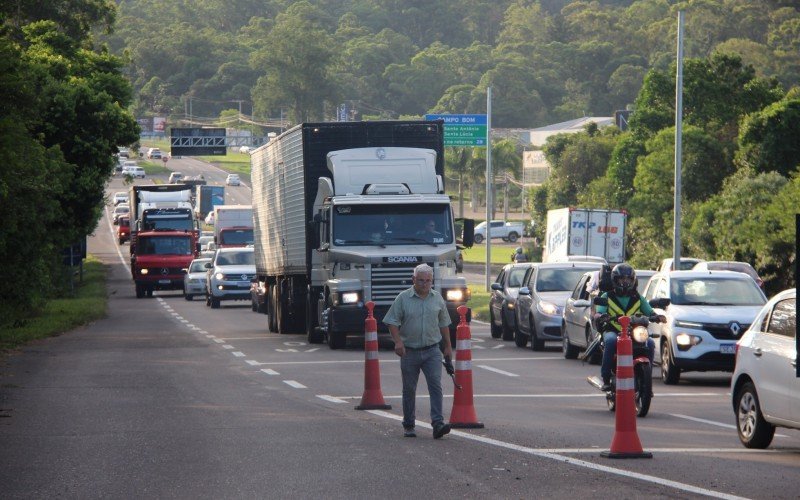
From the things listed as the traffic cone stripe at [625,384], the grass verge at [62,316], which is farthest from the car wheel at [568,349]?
the traffic cone stripe at [625,384]

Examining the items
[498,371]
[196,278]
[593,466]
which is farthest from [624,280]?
[196,278]

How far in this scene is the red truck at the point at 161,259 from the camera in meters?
55.5

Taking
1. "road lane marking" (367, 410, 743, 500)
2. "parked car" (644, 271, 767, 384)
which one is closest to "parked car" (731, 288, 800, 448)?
"road lane marking" (367, 410, 743, 500)

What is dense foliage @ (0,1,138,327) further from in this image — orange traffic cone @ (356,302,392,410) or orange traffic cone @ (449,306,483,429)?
orange traffic cone @ (449,306,483,429)

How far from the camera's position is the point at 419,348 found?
44.3 feet

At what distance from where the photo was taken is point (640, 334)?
15.9m

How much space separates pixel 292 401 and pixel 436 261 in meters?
8.68

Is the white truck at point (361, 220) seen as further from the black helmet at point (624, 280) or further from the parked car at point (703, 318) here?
the black helmet at point (624, 280)

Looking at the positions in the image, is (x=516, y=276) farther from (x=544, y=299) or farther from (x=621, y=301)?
(x=621, y=301)

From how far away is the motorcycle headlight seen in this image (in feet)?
52.2

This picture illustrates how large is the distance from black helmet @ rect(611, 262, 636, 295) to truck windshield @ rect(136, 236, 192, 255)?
41.0 m

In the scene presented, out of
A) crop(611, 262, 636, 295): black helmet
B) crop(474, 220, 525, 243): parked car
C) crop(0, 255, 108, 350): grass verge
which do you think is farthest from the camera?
crop(474, 220, 525, 243): parked car

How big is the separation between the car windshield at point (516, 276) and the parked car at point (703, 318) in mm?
8749

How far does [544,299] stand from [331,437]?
553 inches
